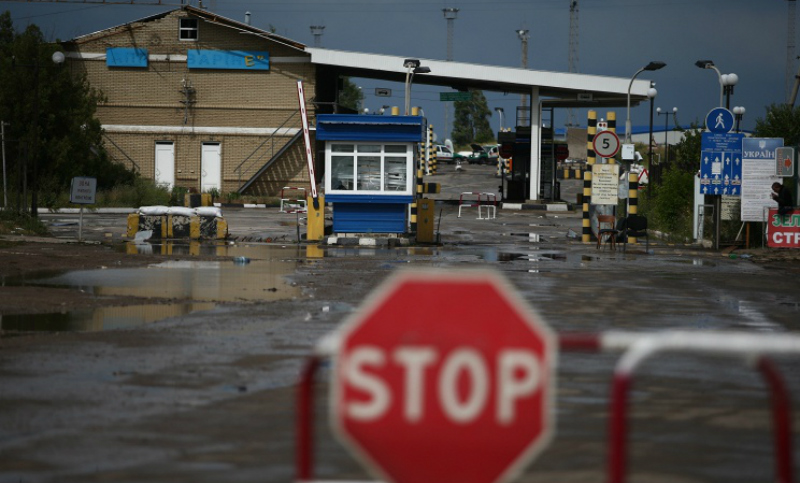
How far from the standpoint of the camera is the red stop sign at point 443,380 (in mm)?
4332

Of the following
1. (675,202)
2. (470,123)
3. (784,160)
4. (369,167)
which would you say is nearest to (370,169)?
(369,167)

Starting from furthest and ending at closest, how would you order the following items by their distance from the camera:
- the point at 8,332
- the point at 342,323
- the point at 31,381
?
the point at 342,323 → the point at 8,332 → the point at 31,381

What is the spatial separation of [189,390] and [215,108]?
52.4m

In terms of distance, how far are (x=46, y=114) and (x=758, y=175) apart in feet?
89.7

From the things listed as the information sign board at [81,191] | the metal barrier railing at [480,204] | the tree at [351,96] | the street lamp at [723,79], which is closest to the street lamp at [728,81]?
the street lamp at [723,79]

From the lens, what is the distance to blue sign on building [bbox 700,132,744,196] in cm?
3036

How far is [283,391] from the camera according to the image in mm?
9078

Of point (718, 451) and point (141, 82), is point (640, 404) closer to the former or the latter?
point (718, 451)

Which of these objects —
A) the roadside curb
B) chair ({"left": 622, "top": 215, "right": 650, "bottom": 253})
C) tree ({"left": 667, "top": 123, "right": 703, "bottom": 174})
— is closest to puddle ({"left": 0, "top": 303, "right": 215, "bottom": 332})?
the roadside curb

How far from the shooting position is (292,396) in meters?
8.88

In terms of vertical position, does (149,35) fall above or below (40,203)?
above

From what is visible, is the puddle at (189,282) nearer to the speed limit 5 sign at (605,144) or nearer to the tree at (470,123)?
the speed limit 5 sign at (605,144)

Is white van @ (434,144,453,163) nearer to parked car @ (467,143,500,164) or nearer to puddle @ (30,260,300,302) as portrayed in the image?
parked car @ (467,143,500,164)

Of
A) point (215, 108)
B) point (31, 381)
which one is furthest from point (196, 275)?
point (215, 108)
